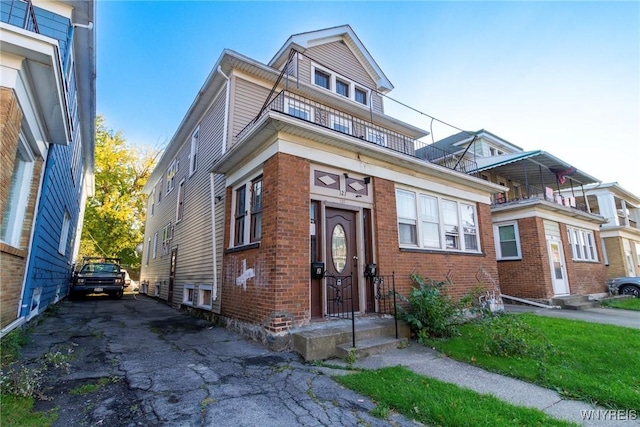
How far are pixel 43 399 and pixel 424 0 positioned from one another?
11.1 m

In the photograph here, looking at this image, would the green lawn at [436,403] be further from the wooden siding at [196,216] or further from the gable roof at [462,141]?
the gable roof at [462,141]

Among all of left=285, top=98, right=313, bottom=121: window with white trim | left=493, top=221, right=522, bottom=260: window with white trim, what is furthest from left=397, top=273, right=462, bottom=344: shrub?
left=493, top=221, right=522, bottom=260: window with white trim

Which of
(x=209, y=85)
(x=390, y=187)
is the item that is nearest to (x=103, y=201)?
(x=209, y=85)

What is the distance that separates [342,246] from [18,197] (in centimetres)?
582

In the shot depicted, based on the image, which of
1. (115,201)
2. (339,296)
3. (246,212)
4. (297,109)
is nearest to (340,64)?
(297,109)

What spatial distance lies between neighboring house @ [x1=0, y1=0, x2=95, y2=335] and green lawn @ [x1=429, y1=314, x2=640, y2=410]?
6918 mm

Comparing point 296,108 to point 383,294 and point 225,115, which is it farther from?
point 383,294

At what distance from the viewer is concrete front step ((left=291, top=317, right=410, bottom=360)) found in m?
4.64

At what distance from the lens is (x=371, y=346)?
4.93m

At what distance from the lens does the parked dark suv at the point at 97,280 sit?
13.1 metres

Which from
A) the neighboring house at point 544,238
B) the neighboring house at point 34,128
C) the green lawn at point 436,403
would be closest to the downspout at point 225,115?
the neighboring house at point 34,128

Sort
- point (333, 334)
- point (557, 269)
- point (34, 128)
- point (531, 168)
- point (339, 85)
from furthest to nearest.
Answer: point (531, 168) → point (557, 269) → point (339, 85) → point (333, 334) → point (34, 128)

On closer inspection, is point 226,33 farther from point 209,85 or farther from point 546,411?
point 546,411

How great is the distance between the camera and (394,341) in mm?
5340
